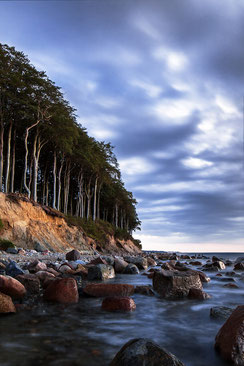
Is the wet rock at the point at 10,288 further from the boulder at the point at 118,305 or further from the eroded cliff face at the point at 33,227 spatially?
the eroded cliff face at the point at 33,227

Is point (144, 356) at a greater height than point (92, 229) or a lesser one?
lesser

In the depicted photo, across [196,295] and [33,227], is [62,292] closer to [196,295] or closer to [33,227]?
[196,295]

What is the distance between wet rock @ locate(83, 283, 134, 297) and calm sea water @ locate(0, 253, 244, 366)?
0.44 m

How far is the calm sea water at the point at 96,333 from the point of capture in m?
2.99

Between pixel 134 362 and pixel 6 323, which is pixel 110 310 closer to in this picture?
pixel 6 323

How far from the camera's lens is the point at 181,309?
5.39 metres

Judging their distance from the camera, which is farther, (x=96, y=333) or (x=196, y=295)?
(x=196, y=295)

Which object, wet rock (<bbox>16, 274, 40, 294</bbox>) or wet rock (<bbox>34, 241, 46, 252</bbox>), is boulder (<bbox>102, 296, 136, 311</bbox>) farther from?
wet rock (<bbox>34, 241, 46, 252</bbox>)

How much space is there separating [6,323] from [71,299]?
1.76m

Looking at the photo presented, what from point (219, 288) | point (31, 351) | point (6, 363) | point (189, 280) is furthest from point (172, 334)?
point (219, 288)

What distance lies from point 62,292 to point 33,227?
17205 mm

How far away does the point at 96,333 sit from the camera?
12.5 feet

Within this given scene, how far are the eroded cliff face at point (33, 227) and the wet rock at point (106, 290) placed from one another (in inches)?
591

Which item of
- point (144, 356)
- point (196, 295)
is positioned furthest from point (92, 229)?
point (144, 356)
